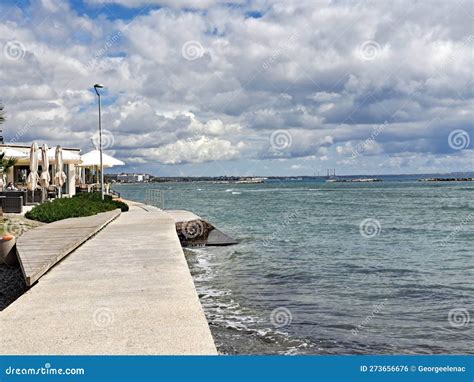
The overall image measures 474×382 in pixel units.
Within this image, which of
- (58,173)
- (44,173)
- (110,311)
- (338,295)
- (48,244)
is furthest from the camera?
(58,173)

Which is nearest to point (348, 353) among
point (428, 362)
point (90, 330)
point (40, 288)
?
point (428, 362)

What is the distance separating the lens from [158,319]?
6.00 meters

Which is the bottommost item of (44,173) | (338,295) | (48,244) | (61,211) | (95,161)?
(338,295)

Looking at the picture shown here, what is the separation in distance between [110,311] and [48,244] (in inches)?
233

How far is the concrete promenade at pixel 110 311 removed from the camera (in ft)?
16.9

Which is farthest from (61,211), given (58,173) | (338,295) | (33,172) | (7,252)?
(338,295)

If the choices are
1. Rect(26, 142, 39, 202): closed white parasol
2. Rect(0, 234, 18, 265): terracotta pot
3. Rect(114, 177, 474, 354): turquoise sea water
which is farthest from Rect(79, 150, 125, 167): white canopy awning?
Rect(0, 234, 18, 265): terracotta pot

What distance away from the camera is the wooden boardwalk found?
351 inches

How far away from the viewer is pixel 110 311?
6.42 meters

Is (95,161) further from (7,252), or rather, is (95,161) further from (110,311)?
(110,311)

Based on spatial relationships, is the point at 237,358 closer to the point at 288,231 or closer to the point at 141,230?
the point at 141,230

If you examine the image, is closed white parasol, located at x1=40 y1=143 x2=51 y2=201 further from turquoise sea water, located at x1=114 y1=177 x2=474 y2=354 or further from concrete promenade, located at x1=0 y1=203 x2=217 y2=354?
concrete promenade, located at x1=0 y1=203 x2=217 y2=354

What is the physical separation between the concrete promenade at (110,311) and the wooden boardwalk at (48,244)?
18 cm

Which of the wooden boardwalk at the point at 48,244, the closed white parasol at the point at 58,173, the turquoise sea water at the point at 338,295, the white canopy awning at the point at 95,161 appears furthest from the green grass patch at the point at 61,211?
the white canopy awning at the point at 95,161
